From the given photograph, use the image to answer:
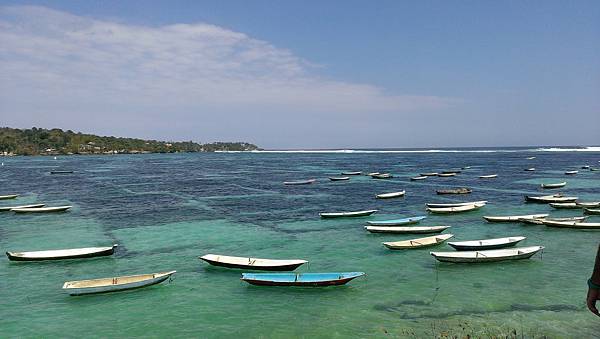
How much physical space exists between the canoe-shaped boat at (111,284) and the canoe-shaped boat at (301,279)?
485cm

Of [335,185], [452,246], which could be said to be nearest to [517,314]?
[452,246]

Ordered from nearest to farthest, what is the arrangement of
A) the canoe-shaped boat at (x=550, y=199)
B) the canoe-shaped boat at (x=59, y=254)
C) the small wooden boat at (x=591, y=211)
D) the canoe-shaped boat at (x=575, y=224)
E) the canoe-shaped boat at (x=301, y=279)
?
the canoe-shaped boat at (x=301, y=279) < the canoe-shaped boat at (x=59, y=254) < the canoe-shaped boat at (x=575, y=224) < the small wooden boat at (x=591, y=211) < the canoe-shaped boat at (x=550, y=199)

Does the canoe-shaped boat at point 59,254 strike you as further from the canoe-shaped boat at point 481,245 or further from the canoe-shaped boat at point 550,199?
the canoe-shaped boat at point 550,199

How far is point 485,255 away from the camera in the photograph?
2600cm

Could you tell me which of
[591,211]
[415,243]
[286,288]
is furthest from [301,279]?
[591,211]

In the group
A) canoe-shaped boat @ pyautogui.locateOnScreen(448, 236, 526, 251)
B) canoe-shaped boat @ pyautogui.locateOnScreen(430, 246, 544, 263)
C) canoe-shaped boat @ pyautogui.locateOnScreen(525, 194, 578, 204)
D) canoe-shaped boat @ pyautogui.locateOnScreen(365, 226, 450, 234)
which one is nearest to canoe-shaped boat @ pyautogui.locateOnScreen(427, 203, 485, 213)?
canoe-shaped boat @ pyautogui.locateOnScreen(525, 194, 578, 204)

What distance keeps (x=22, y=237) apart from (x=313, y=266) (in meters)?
27.2

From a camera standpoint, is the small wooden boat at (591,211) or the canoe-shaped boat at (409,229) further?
the small wooden boat at (591,211)

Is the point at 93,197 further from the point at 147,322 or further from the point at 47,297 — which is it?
the point at 147,322

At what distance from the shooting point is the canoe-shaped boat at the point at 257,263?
80.3 feet

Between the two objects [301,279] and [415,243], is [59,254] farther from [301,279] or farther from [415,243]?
[415,243]

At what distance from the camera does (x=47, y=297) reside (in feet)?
73.5

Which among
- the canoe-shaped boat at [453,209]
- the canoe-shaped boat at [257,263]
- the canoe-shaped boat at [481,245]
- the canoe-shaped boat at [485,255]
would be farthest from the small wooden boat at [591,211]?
the canoe-shaped boat at [257,263]

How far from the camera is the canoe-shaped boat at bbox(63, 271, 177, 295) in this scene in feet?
71.9
